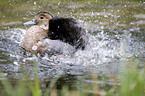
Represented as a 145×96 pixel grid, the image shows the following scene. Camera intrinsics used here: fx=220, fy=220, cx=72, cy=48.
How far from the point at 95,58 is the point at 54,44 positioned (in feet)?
2.83

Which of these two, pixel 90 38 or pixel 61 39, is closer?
pixel 61 39

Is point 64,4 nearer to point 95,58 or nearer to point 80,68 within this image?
point 95,58

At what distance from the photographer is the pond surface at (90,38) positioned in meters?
3.23

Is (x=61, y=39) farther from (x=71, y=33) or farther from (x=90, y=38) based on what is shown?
(x=90, y=38)

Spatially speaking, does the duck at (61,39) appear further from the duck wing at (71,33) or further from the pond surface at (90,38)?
the pond surface at (90,38)

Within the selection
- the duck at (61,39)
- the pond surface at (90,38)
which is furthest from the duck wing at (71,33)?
the pond surface at (90,38)

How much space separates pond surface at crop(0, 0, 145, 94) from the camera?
10.6 ft

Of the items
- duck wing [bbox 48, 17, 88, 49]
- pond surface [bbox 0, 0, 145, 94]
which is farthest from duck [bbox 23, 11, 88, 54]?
pond surface [bbox 0, 0, 145, 94]

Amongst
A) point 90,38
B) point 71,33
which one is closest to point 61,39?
point 71,33

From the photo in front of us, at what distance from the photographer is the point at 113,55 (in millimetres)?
4297

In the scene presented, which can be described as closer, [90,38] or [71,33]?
[71,33]

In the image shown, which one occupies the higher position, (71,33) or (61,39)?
(71,33)

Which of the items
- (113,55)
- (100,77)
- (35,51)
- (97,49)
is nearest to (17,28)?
(35,51)

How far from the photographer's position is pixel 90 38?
17.4 feet
